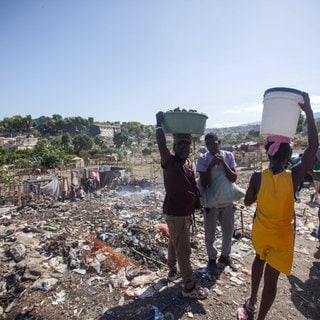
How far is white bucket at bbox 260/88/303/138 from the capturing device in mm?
2104

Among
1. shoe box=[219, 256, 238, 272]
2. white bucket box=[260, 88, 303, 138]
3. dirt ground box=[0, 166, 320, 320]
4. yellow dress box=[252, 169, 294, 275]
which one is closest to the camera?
yellow dress box=[252, 169, 294, 275]

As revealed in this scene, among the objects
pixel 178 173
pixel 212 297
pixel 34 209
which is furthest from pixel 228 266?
pixel 34 209

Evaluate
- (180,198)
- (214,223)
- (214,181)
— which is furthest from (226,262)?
(180,198)

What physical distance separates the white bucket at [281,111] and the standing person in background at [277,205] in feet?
0.65

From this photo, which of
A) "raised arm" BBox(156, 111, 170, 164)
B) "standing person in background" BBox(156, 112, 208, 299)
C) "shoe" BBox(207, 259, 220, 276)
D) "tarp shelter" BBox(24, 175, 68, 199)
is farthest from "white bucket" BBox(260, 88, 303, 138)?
Result: "tarp shelter" BBox(24, 175, 68, 199)

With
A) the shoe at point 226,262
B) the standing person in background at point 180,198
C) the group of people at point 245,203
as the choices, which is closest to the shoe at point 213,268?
the group of people at point 245,203

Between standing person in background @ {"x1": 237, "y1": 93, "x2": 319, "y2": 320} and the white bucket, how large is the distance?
20 centimetres

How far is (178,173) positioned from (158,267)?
4.86 ft

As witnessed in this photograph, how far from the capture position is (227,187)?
8.79ft

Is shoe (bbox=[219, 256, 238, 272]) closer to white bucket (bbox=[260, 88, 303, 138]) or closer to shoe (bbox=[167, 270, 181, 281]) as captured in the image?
shoe (bbox=[167, 270, 181, 281])

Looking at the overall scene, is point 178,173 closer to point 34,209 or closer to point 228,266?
point 228,266

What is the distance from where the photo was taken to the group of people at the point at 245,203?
5.83 ft

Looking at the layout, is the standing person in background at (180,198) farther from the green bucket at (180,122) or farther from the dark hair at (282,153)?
the dark hair at (282,153)

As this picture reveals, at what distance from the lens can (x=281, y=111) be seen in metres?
2.17
